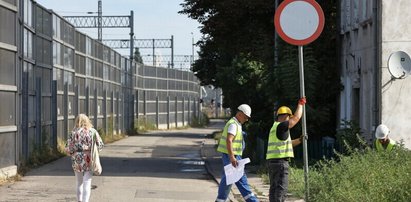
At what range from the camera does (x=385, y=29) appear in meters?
18.7

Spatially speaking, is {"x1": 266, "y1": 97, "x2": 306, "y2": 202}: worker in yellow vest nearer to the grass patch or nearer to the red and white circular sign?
the grass patch

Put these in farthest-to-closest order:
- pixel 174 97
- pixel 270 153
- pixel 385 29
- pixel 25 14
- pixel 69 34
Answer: pixel 174 97
pixel 69 34
pixel 25 14
pixel 385 29
pixel 270 153

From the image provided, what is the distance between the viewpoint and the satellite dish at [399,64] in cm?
1798

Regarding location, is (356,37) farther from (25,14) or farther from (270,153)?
(270,153)

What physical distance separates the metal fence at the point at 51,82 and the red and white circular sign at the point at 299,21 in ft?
29.6

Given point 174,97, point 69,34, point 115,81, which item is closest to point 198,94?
point 174,97

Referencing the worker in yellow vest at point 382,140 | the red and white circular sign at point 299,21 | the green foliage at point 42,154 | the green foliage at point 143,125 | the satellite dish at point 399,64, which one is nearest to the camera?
the red and white circular sign at point 299,21

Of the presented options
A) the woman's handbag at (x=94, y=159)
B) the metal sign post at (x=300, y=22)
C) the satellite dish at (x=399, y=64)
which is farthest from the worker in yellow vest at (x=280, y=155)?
the satellite dish at (x=399, y=64)

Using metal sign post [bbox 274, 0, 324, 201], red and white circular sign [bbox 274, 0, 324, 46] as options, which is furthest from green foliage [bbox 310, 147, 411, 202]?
red and white circular sign [bbox 274, 0, 324, 46]

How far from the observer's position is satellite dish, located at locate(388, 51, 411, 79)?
708 inches

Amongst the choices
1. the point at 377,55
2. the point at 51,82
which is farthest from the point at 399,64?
the point at 51,82

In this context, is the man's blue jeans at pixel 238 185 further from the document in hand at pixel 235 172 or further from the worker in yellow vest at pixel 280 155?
the worker in yellow vest at pixel 280 155

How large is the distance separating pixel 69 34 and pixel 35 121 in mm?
8754

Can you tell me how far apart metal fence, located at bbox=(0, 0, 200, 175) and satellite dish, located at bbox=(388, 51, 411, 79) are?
27.3ft
